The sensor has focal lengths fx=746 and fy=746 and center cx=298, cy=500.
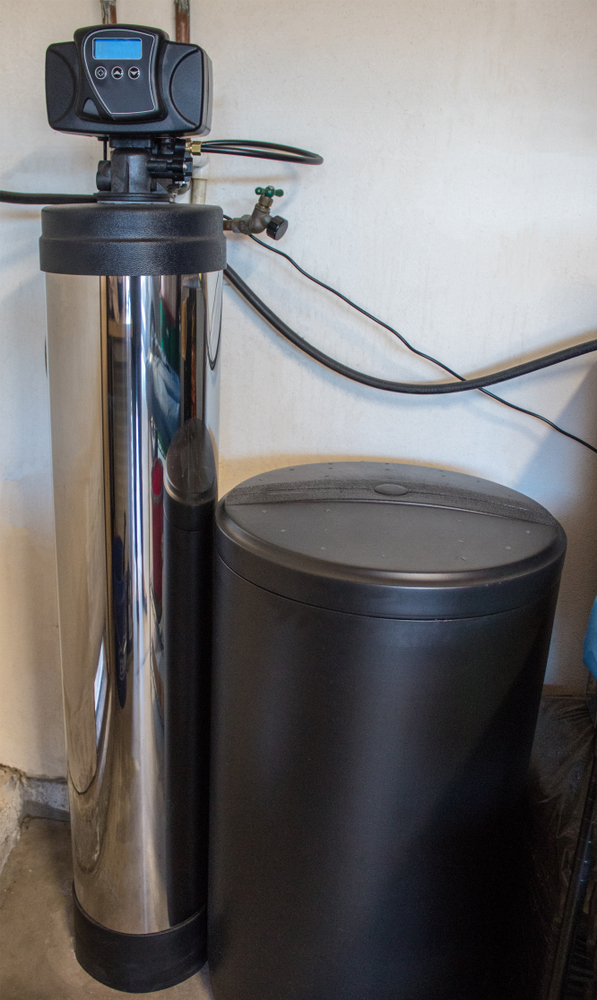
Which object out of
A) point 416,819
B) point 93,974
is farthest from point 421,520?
point 93,974

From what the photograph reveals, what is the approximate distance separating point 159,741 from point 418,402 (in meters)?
0.68

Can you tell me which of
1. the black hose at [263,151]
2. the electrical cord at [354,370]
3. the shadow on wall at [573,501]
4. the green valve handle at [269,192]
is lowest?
the shadow on wall at [573,501]

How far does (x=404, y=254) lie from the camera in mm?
1184

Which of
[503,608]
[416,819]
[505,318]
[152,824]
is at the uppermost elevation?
[505,318]

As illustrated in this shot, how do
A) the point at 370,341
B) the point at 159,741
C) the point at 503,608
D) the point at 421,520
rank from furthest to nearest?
1. the point at 370,341
2. the point at 159,741
3. the point at 421,520
4. the point at 503,608

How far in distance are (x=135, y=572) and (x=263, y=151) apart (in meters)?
0.65

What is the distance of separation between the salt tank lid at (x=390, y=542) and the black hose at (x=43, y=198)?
1.71ft

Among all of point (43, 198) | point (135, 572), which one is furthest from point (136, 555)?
point (43, 198)

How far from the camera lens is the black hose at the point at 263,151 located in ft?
3.54

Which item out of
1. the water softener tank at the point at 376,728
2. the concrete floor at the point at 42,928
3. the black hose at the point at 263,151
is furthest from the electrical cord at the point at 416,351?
the concrete floor at the point at 42,928

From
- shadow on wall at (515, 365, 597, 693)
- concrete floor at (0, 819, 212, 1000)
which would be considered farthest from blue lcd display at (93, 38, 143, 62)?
concrete floor at (0, 819, 212, 1000)

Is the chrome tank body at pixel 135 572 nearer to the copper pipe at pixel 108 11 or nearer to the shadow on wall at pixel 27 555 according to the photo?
the shadow on wall at pixel 27 555

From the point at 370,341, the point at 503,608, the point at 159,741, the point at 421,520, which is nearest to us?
the point at 503,608

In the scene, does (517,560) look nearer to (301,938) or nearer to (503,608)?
(503,608)
